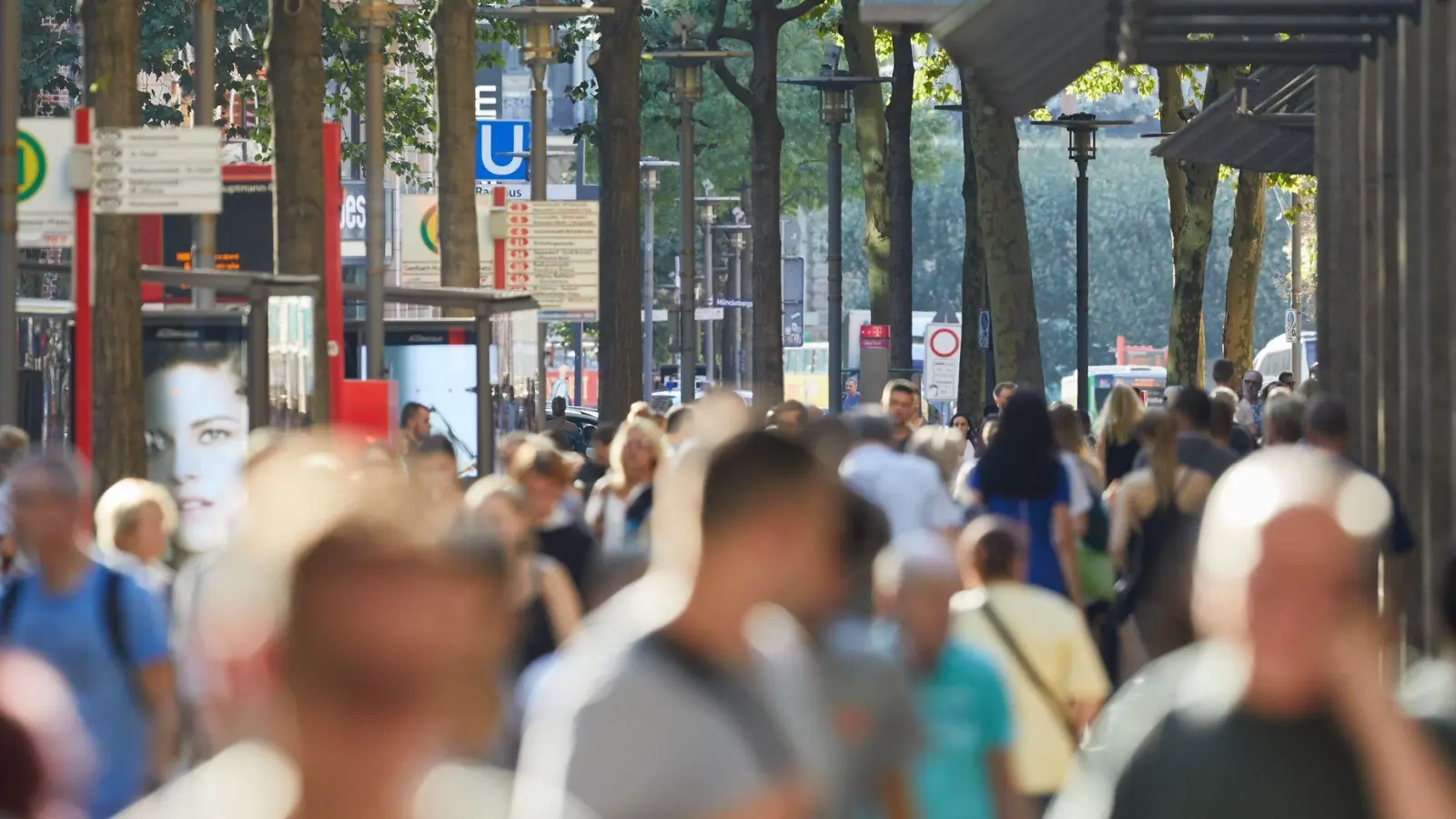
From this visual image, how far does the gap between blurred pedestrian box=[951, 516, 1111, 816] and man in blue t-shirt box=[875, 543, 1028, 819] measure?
1.88 ft

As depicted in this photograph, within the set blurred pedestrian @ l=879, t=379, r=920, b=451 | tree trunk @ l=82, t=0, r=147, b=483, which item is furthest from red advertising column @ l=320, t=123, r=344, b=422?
blurred pedestrian @ l=879, t=379, r=920, b=451

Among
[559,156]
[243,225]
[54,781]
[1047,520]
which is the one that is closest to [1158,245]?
[559,156]

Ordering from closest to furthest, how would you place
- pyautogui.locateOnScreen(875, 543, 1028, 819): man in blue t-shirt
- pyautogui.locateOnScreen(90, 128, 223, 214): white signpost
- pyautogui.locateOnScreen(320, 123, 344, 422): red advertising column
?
pyautogui.locateOnScreen(875, 543, 1028, 819): man in blue t-shirt
pyautogui.locateOnScreen(90, 128, 223, 214): white signpost
pyautogui.locateOnScreen(320, 123, 344, 422): red advertising column

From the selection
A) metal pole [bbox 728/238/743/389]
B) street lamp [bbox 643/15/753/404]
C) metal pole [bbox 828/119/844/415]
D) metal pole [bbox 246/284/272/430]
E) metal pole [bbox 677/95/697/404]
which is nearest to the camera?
metal pole [bbox 246/284/272/430]

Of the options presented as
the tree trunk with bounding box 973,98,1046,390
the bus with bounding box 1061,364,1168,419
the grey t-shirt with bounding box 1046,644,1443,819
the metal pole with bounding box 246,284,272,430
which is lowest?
the bus with bounding box 1061,364,1168,419

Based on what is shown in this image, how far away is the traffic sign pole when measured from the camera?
16.4 metres

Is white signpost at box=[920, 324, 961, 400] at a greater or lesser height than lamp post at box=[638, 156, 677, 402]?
lesser

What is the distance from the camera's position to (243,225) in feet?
101

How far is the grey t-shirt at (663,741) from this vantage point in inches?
141

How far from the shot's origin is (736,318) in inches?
3029

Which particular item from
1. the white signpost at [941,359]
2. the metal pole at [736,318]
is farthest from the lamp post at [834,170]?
the metal pole at [736,318]

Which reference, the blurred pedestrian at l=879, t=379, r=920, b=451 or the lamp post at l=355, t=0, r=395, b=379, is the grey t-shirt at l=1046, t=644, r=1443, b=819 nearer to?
the blurred pedestrian at l=879, t=379, r=920, b=451

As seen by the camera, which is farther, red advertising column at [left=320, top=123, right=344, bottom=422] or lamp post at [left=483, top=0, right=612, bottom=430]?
lamp post at [left=483, top=0, right=612, bottom=430]

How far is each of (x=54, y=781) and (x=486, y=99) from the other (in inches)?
3045
